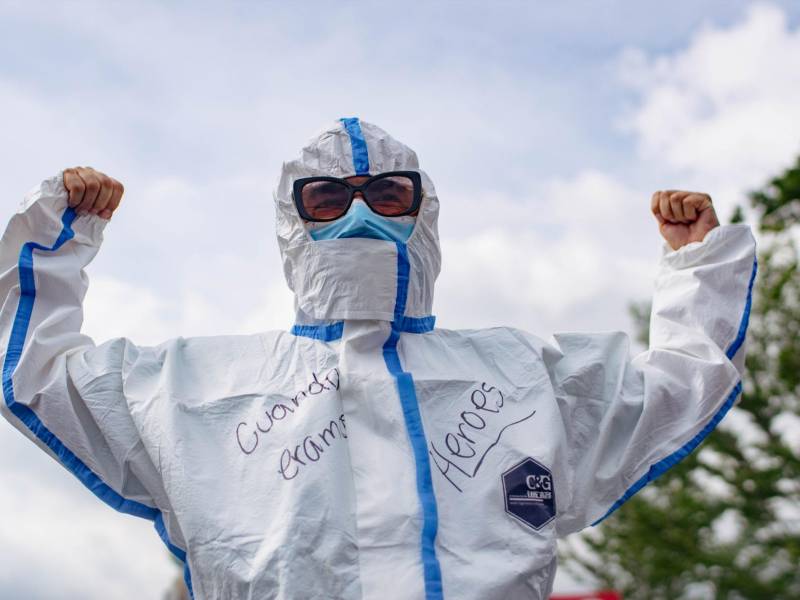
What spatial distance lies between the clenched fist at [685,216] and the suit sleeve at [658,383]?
88mm

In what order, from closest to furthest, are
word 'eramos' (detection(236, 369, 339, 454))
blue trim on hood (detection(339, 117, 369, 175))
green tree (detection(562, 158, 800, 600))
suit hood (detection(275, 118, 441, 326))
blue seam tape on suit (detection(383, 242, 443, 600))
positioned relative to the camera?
blue seam tape on suit (detection(383, 242, 443, 600))
word 'eramos' (detection(236, 369, 339, 454))
suit hood (detection(275, 118, 441, 326))
blue trim on hood (detection(339, 117, 369, 175))
green tree (detection(562, 158, 800, 600))

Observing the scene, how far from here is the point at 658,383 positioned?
3648 mm

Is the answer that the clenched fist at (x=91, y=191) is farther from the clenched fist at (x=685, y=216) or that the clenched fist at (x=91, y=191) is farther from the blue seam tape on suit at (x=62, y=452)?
the clenched fist at (x=685, y=216)

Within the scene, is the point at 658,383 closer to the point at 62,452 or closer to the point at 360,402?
the point at 360,402

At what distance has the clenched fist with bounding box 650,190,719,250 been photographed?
3.95 meters

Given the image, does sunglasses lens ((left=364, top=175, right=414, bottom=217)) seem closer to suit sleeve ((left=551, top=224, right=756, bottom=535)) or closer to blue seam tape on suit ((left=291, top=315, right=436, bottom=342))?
blue seam tape on suit ((left=291, top=315, right=436, bottom=342))

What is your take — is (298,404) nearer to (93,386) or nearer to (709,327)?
(93,386)

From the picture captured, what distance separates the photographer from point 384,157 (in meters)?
3.87

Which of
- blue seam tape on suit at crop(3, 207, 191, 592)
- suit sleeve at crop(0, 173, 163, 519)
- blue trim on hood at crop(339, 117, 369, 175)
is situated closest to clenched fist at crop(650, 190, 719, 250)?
blue trim on hood at crop(339, 117, 369, 175)

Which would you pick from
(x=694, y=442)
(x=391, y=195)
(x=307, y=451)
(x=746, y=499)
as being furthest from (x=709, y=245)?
(x=746, y=499)

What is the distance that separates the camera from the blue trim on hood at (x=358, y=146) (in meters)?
3.77

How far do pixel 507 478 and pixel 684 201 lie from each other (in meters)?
1.36

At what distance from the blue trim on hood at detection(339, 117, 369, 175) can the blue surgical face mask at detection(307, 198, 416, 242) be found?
0.20m

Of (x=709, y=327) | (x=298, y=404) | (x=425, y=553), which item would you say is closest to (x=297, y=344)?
(x=298, y=404)
